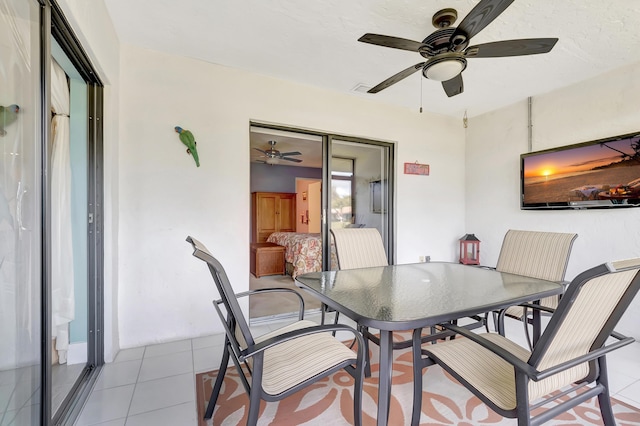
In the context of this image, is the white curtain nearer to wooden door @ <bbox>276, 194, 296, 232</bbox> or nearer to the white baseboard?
the white baseboard

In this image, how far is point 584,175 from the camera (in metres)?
2.92

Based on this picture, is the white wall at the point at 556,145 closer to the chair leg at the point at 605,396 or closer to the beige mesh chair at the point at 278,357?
Answer: the chair leg at the point at 605,396

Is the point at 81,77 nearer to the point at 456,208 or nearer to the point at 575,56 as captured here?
the point at 575,56

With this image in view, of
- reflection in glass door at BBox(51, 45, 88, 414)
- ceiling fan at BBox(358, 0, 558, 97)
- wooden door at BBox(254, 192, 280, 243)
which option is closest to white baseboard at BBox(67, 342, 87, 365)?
reflection in glass door at BBox(51, 45, 88, 414)

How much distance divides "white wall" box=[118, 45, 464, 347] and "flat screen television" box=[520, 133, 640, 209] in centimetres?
258

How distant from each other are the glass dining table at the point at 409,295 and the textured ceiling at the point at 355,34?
1.81m

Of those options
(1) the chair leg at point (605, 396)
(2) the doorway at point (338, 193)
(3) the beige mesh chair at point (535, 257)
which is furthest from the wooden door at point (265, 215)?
(1) the chair leg at point (605, 396)

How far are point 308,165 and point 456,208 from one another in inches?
151

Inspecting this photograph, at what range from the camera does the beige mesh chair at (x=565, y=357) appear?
3.04 ft

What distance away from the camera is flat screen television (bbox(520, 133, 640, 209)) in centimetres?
262

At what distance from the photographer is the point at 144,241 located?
8.10 ft

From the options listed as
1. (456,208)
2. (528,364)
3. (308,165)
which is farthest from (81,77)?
(308,165)

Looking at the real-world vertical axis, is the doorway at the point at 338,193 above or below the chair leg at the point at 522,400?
above

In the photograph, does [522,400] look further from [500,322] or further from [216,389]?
[216,389]
